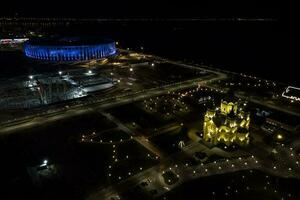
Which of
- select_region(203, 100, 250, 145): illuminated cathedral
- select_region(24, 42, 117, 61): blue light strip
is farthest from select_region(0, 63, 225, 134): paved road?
select_region(24, 42, 117, 61): blue light strip

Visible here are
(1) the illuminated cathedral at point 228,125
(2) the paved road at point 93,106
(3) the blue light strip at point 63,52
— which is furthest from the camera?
(3) the blue light strip at point 63,52

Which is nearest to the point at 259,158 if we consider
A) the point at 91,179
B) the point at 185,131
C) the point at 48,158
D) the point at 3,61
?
the point at 185,131

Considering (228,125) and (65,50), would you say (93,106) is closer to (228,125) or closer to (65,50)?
(228,125)

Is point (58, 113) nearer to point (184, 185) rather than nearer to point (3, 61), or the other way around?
point (184, 185)

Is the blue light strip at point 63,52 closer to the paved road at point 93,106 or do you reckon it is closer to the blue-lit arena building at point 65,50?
the blue-lit arena building at point 65,50

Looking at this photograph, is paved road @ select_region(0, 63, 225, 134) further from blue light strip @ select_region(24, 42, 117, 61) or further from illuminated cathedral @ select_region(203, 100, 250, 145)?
blue light strip @ select_region(24, 42, 117, 61)

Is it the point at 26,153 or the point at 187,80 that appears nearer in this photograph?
the point at 26,153

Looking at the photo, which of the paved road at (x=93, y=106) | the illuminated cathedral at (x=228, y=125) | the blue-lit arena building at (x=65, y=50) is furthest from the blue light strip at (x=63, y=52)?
the illuminated cathedral at (x=228, y=125)
